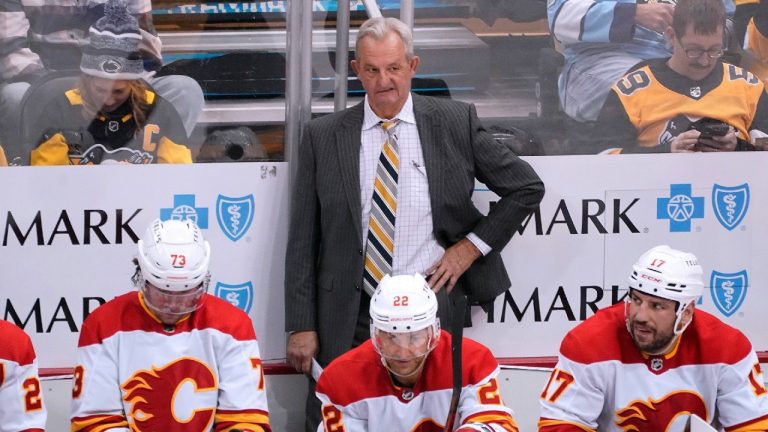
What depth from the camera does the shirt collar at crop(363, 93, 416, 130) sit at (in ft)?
14.0

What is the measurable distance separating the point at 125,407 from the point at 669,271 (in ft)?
4.81

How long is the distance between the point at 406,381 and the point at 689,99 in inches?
61.0

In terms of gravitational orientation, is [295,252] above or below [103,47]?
below

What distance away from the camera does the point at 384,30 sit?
415 centimetres

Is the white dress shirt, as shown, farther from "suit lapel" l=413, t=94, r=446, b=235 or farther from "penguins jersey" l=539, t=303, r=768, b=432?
"penguins jersey" l=539, t=303, r=768, b=432

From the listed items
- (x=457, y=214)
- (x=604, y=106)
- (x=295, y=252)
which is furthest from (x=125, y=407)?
(x=604, y=106)

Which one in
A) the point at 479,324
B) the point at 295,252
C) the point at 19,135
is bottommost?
the point at 479,324

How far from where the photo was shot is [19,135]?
→ 4328 mm

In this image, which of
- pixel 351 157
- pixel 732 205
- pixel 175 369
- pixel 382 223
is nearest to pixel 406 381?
pixel 175 369

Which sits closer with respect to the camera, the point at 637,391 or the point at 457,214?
the point at 637,391

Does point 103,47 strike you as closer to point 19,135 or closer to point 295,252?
point 19,135

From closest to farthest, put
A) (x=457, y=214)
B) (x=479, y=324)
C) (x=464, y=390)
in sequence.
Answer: (x=464, y=390), (x=457, y=214), (x=479, y=324)

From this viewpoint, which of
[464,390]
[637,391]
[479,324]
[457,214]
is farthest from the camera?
[479,324]

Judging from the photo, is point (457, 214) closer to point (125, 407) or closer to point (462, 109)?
point (462, 109)
